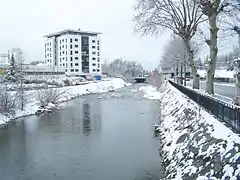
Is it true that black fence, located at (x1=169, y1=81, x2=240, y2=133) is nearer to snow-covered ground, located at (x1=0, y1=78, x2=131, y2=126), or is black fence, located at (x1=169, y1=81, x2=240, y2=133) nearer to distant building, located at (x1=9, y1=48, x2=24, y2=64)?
snow-covered ground, located at (x1=0, y1=78, x2=131, y2=126)

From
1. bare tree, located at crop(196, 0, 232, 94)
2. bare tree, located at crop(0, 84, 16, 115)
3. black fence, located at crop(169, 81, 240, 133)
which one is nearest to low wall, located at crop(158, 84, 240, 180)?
black fence, located at crop(169, 81, 240, 133)

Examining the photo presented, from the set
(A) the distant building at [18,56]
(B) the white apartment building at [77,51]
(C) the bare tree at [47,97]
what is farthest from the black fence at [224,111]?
(B) the white apartment building at [77,51]

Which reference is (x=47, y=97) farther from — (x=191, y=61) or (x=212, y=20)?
(x=212, y=20)

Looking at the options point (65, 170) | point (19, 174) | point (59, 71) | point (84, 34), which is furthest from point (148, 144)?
point (84, 34)

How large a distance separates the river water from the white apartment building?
98754 millimetres

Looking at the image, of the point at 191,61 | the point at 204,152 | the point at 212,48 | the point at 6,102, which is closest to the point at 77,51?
the point at 6,102

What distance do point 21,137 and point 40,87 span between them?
2400 centimetres

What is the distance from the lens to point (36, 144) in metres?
21.8

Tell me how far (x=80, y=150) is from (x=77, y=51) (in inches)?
4437

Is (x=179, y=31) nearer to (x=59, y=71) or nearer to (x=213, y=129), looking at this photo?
(x=213, y=129)

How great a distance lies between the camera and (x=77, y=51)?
5123 inches

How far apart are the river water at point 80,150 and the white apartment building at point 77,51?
324ft

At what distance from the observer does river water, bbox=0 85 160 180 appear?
49.8ft

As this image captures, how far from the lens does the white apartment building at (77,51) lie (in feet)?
425
